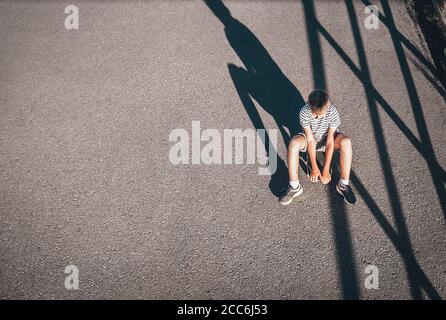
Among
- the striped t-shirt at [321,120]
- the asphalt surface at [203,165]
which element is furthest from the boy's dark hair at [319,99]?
the asphalt surface at [203,165]

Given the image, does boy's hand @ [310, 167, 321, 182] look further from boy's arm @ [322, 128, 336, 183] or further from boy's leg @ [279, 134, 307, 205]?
boy's leg @ [279, 134, 307, 205]

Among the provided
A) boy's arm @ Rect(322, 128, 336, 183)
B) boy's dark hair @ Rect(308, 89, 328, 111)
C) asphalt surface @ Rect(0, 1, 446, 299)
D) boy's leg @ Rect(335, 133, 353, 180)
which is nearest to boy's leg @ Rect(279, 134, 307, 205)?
asphalt surface @ Rect(0, 1, 446, 299)

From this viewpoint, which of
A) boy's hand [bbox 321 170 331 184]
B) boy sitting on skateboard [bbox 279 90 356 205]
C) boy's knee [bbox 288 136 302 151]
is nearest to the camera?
boy sitting on skateboard [bbox 279 90 356 205]

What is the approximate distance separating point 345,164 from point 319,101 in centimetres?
93

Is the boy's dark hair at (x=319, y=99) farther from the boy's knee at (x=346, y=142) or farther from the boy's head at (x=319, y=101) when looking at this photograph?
the boy's knee at (x=346, y=142)

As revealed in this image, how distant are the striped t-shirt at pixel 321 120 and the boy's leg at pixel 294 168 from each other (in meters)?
0.21

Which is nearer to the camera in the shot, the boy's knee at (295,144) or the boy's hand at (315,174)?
the boy's knee at (295,144)

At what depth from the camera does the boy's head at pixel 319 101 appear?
3398mm

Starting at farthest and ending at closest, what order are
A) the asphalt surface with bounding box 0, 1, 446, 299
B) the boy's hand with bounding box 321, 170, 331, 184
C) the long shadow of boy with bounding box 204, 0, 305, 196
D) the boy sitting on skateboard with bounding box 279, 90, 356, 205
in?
the long shadow of boy with bounding box 204, 0, 305, 196, the boy's hand with bounding box 321, 170, 331, 184, the asphalt surface with bounding box 0, 1, 446, 299, the boy sitting on skateboard with bounding box 279, 90, 356, 205

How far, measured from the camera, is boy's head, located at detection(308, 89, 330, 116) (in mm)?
3398

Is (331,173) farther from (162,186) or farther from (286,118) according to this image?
(162,186)

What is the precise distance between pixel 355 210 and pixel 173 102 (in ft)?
10.1

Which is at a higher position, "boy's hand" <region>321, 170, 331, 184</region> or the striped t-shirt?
the striped t-shirt

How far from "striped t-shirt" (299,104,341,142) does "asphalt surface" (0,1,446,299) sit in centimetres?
81
